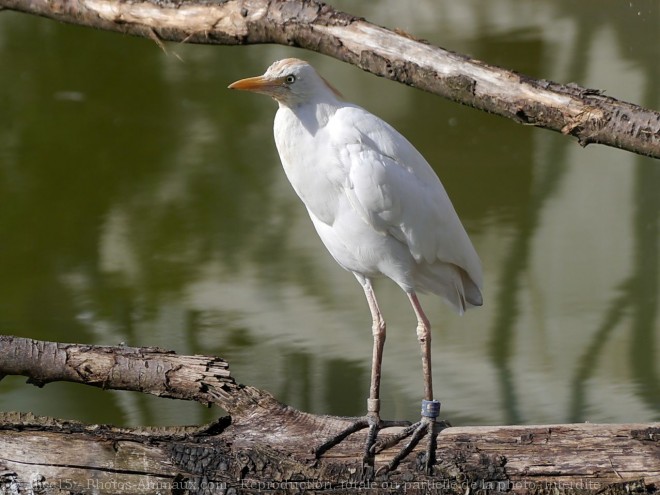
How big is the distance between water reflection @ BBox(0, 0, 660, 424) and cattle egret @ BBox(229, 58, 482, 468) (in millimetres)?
1062

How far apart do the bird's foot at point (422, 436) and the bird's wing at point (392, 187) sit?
27 cm

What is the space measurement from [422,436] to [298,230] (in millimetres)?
1862

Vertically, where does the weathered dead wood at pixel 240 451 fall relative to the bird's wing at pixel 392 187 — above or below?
below

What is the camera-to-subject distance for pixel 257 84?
5.11ft

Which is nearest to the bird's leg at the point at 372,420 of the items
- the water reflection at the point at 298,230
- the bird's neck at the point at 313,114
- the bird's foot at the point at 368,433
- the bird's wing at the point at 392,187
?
the bird's foot at the point at 368,433

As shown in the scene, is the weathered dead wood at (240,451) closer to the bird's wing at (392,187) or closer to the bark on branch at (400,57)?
the bird's wing at (392,187)

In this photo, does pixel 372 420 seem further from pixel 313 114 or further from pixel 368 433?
pixel 313 114

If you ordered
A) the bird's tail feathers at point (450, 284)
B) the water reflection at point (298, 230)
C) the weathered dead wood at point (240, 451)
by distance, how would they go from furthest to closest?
the water reflection at point (298, 230) < the bird's tail feathers at point (450, 284) < the weathered dead wood at point (240, 451)

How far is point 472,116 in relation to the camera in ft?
12.9

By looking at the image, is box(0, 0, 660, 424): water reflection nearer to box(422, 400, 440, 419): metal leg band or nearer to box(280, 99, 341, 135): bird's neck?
box(422, 400, 440, 419): metal leg band

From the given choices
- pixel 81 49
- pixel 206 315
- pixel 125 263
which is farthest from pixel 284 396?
pixel 81 49

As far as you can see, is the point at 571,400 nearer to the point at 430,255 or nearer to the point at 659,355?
the point at 659,355

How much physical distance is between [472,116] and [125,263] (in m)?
1.55

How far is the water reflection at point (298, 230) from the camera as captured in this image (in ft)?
9.42
